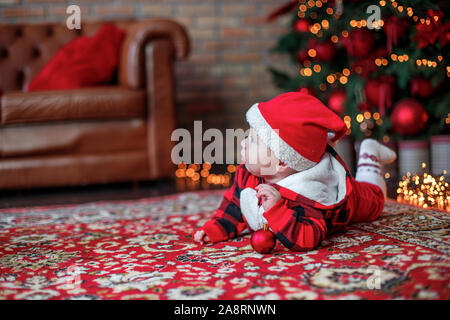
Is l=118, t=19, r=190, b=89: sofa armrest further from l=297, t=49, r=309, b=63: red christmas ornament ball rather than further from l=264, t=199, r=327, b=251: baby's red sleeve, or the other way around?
l=264, t=199, r=327, b=251: baby's red sleeve

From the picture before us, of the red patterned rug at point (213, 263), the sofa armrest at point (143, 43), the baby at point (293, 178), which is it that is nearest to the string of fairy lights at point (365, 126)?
the red patterned rug at point (213, 263)

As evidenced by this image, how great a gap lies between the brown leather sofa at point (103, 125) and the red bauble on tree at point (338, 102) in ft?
2.69

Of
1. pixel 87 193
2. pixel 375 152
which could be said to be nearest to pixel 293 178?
pixel 375 152

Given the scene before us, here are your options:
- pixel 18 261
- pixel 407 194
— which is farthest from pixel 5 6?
pixel 407 194

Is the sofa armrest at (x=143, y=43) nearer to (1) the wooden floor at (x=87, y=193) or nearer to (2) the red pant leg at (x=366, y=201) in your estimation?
(1) the wooden floor at (x=87, y=193)

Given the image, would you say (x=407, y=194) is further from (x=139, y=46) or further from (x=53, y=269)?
(x=139, y=46)

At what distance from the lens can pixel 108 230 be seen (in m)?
1.30

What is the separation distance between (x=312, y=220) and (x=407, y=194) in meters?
0.79

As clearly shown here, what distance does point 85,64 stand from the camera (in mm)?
2449

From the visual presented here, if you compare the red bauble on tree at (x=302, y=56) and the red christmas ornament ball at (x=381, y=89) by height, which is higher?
the red bauble on tree at (x=302, y=56)

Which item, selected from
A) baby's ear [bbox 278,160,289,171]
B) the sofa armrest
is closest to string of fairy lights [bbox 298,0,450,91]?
the sofa armrest

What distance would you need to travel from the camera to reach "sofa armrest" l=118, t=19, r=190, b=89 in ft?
7.36

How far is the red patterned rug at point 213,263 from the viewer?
74cm

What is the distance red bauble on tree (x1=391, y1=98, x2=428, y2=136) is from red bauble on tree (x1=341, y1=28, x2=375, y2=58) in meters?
0.30
